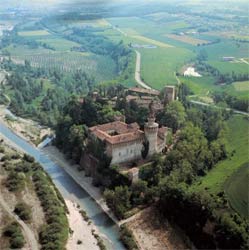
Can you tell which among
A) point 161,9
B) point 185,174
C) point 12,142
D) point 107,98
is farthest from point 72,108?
point 161,9

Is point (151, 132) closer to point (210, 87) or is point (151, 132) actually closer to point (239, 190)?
point (239, 190)

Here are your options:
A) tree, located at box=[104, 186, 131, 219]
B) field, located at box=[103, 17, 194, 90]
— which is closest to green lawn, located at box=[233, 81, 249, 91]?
field, located at box=[103, 17, 194, 90]

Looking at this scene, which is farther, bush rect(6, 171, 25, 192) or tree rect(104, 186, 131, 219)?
bush rect(6, 171, 25, 192)

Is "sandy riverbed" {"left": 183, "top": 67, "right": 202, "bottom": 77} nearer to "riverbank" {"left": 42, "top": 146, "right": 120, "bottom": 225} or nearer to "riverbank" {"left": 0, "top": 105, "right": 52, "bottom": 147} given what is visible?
"riverbank" {"left": 0, "top": 105, "right": 52, "bottom": 147}

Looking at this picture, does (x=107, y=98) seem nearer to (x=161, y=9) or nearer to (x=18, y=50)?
(x=161, y=9)

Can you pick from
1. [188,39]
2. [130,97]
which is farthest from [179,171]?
[188,39]

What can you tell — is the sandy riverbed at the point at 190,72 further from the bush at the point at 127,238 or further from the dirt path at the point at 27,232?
the dirt path at the point at 27,232
